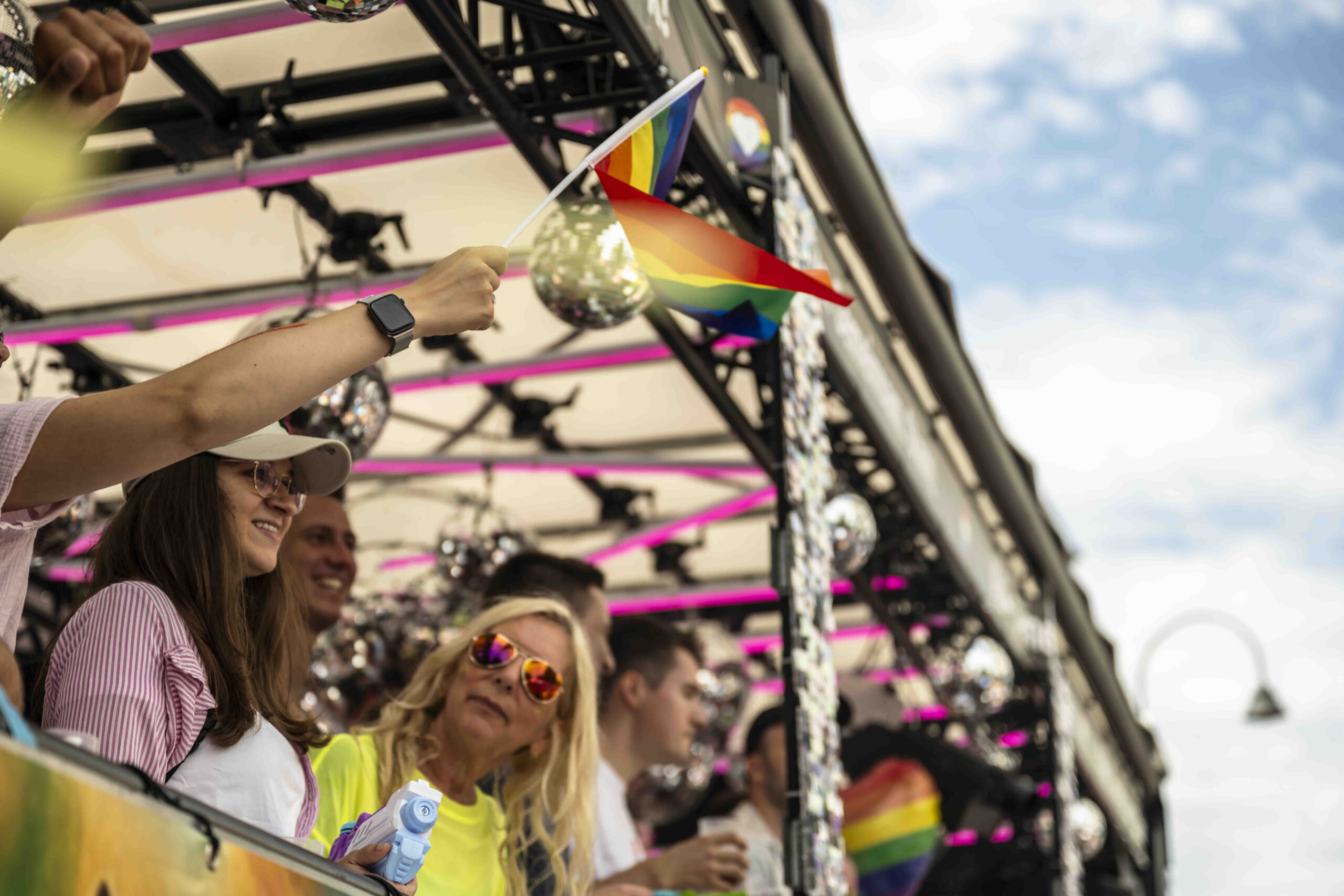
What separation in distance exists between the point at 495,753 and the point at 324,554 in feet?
3.49

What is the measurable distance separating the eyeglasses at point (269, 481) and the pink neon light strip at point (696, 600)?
9.15 m

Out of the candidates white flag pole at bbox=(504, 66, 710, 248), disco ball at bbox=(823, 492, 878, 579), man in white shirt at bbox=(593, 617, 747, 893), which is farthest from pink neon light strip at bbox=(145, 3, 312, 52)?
disco ball at bbox=(823, 492, 878, 579)

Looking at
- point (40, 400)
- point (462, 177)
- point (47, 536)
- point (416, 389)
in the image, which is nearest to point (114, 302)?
point (416, 389)

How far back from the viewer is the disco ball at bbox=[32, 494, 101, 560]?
5219 mm

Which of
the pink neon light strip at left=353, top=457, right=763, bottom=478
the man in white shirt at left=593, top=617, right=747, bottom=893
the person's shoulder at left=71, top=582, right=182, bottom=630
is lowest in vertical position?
the person's shoulder at left=71, top=582, right=182, bottom=630

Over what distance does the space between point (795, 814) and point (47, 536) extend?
277cm

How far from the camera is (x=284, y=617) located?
107 inches

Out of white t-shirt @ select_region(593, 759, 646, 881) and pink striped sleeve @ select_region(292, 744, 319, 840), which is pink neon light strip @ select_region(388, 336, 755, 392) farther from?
pink striped sleeve @ select_region(292, 744, 319, 840)

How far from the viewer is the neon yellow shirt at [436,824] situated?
3.31 meters

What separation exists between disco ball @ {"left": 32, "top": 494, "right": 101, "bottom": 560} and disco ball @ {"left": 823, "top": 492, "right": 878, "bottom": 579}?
3444 mm

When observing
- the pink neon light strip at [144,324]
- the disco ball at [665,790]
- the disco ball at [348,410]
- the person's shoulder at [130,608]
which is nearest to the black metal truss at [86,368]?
the pink neon light strip at [144,324]

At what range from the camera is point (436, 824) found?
335 centimetres

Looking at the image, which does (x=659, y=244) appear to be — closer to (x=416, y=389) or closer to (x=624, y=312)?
(x=624, y=312)

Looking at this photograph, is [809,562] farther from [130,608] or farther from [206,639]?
[130,608]
